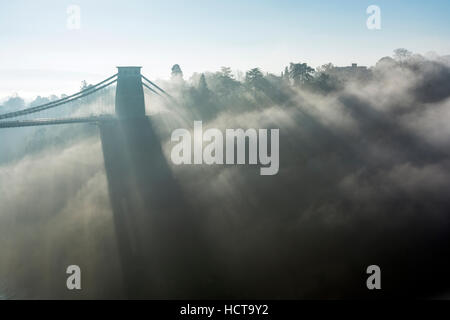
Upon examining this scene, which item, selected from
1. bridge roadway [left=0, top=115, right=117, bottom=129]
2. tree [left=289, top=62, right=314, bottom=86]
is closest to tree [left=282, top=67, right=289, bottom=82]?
tree [left=289, top=62, right=314, bottom=86]

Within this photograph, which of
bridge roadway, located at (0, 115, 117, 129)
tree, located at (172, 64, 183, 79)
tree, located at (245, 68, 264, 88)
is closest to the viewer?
bridge roadway, located at (0, 115, 117, 129)

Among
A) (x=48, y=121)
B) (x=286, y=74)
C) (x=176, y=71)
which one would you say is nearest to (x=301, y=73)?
(x=286, y=74)

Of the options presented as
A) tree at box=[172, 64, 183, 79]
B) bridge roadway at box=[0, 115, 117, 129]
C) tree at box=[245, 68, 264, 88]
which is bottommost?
bridge roadway at box=[0, 115, 117, 129]

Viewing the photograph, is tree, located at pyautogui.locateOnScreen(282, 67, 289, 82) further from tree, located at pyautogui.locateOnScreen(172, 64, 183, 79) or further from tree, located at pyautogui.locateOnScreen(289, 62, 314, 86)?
tree, located at pyautogui.locateOnScreen(172, 64, 183, 79)

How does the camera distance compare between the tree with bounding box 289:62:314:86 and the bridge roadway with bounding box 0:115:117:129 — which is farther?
the tree with bounding box 289:62:314:86

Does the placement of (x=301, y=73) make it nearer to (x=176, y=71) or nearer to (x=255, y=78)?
(x=255, y=78)

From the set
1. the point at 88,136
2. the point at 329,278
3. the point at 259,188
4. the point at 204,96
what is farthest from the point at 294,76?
the point at 329,278

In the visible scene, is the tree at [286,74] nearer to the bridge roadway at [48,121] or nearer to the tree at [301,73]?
the tree at [301,73]
